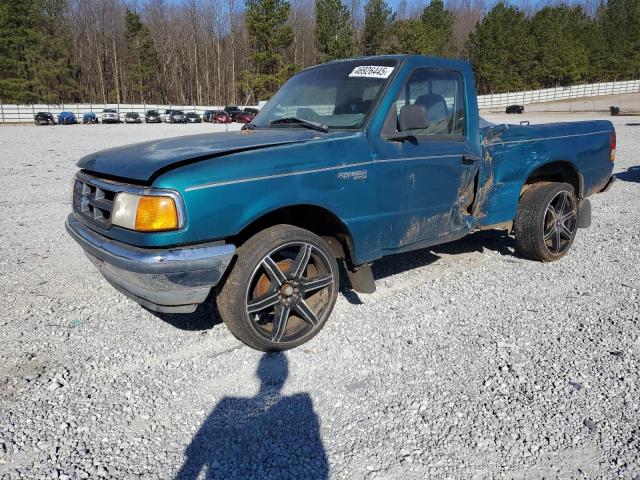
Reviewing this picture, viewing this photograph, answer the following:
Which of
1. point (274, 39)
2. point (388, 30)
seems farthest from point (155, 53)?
point (388, 30)

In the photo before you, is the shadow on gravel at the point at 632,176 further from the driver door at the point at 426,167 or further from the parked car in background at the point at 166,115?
the parked car in background at the point at 166,115

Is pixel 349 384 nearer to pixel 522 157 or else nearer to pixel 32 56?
pixel 522 157

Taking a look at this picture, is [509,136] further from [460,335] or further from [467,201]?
[460,335]

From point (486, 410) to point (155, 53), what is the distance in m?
78.9

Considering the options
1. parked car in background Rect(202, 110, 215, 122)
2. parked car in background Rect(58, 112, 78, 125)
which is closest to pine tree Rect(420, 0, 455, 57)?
parked car in background Rect(202, 110, 215, 122)

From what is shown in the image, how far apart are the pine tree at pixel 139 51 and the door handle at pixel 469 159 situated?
74920mm

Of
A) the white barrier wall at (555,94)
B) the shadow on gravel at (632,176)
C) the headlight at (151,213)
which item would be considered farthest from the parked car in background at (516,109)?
the headlight at (151,213)

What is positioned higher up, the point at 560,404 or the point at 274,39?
the point at 274,39

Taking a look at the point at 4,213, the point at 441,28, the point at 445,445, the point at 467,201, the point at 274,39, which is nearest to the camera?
the point at 445,445

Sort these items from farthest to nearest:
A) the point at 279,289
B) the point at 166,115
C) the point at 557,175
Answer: the point at 166,115, the point at 557,175, the point at 279,289

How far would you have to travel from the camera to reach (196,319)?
3.89 m

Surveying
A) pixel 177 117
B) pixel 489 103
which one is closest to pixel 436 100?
pixel 177 117

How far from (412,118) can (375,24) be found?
231ft

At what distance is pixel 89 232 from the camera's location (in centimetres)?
337
